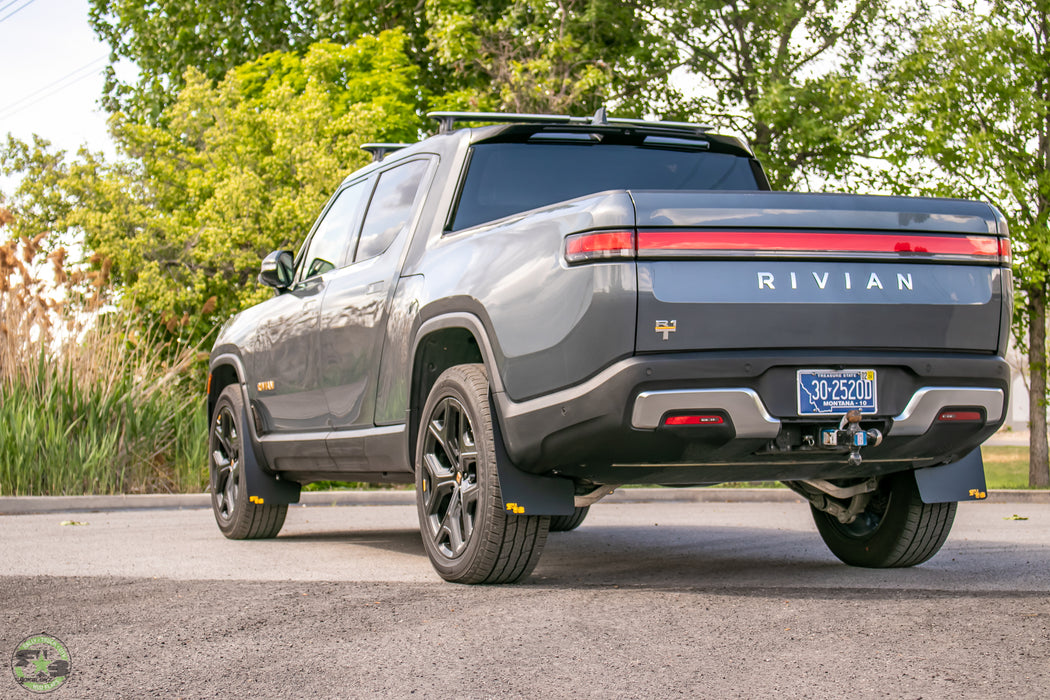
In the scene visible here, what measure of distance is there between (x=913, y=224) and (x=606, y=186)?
182cm

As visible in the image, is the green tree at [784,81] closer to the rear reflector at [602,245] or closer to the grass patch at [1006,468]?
the grass patch at [1006,468]

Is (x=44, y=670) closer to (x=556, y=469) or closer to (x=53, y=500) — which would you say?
(x=556, y=469)

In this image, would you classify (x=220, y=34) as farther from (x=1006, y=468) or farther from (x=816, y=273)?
(x=816, y=273)

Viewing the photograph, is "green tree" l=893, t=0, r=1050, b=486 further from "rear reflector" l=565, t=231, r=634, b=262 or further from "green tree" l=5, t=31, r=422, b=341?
"rear reflector" l=565, t=231, r=634, b=262

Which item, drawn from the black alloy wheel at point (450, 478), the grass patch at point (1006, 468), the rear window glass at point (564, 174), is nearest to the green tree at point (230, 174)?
the grass patch at point (1006, 468)

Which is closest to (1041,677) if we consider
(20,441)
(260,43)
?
(20,441)

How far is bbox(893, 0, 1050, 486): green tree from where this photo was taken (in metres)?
19.2

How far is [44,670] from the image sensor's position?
4004 millimetres

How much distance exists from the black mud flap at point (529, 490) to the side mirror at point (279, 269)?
285cm

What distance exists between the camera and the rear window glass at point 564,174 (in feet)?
20.9

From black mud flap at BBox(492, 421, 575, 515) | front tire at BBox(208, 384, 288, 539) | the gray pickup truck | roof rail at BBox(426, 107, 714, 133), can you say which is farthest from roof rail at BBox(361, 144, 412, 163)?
black mud flap at BBox(492, 421, 575, 515)

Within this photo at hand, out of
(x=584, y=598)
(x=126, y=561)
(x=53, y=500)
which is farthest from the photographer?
(x=53, y=500)

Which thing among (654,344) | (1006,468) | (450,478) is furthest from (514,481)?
(1006,468)

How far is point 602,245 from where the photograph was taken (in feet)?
16.1
